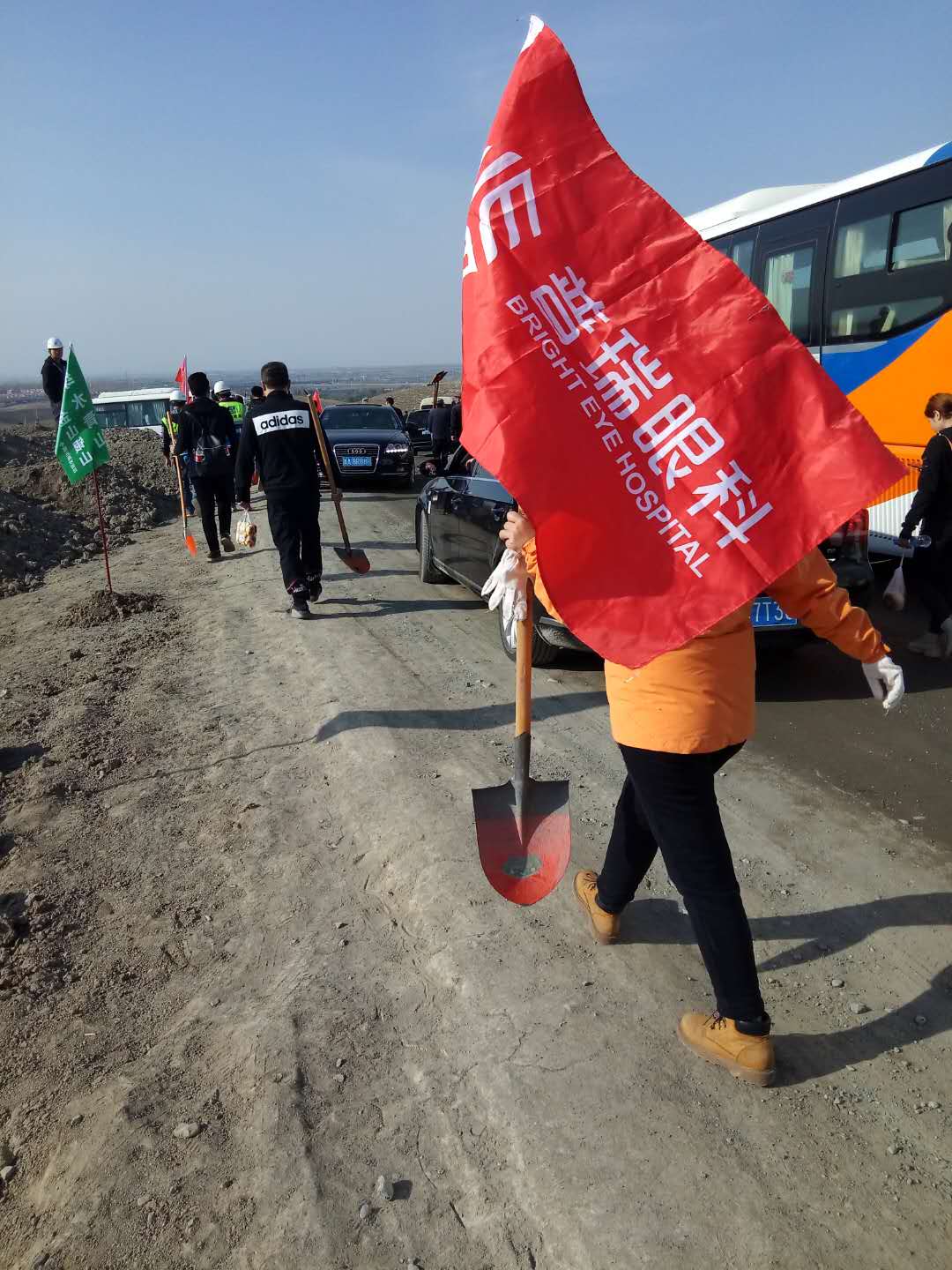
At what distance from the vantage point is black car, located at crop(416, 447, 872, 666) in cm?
577

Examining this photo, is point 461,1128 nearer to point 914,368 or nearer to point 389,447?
point 914,368

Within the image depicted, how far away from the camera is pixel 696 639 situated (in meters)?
2.37

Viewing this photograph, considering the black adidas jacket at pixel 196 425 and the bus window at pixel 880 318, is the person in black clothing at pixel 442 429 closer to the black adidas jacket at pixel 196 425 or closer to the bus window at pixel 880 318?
the black adidas jacket at pixel 196 425

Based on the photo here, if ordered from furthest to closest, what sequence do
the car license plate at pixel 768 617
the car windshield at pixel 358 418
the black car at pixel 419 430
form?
1. the black car at pixel 419 430
2. the car windshield at pixel 358 418
3. the car license plate at pixel 768 617

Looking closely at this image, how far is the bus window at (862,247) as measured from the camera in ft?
30.1

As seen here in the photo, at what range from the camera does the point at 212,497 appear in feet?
33.9

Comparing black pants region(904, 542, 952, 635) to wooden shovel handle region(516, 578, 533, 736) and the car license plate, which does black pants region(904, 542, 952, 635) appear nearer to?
the car license plate

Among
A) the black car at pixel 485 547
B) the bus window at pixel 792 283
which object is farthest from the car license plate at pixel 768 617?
the bus window at pixel 792 283

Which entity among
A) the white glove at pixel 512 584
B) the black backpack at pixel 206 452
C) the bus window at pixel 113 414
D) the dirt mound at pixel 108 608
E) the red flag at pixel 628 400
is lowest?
the bus window at pixel 113 414

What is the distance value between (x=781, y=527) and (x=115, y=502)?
1560 cm

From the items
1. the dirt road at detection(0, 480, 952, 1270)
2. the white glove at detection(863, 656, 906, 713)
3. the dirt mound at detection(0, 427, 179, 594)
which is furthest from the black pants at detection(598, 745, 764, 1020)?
the dirt mound at detection(0, 427, 179, 594)

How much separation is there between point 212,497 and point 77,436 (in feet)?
5.84

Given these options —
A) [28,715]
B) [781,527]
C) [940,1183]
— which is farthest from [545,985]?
[28,715]

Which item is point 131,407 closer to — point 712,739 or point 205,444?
point 205,444
